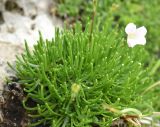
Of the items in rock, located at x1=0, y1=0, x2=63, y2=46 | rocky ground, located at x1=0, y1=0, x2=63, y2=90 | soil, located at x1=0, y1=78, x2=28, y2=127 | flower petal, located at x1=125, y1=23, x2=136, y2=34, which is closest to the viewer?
soil, located at x1=0, y1=78, x2=28, y2=127

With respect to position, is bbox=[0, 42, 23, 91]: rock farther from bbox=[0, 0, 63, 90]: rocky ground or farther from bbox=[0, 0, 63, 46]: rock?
bbox=[0, 0, 63, 46]: rock

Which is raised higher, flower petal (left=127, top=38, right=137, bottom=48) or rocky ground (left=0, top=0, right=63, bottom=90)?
rocky ground (left=0, top=0, right=63, bottom=90)

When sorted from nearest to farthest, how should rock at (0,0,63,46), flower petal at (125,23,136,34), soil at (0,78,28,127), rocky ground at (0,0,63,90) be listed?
soil at (0,78,28,127)
flower petal at (125,23,136,34)
rocky ground at (0,0,63,90)
rock at (0,0,63,46)

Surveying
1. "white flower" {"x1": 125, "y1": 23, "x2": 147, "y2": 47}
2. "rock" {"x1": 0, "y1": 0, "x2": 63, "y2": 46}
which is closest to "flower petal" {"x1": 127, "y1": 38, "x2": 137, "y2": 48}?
"white flower" {"x1": 125, "y1": 23, "x2": 147, "y2": 47}

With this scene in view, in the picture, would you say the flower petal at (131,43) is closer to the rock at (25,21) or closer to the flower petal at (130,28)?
the flower petal at (130,28)

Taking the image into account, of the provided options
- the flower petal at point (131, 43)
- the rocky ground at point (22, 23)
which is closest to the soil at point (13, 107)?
the rocky ground at point (22, 23)

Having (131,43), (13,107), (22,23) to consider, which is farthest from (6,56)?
(131,43)

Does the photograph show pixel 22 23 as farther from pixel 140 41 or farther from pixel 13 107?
pixel 140 41

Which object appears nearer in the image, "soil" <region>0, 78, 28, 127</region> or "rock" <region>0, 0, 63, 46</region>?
"soil" <region>0, 78, 28, 127</region>
